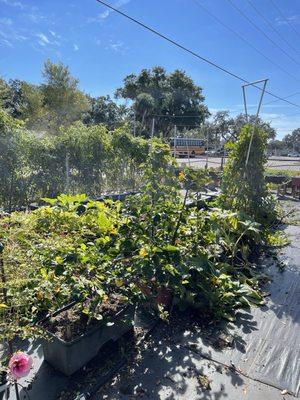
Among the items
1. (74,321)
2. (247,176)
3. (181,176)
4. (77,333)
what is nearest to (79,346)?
(77,333)

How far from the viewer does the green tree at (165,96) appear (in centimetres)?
2709

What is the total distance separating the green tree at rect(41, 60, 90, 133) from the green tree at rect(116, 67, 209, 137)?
281 inches

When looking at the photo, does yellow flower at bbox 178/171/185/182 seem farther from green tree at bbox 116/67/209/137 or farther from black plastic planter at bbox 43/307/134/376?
green tree at bbox 116/67/209/137

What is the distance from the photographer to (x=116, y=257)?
6.32 feet

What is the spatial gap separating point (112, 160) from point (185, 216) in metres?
4.36

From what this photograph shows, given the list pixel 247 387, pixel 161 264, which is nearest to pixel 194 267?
pixel 161 264

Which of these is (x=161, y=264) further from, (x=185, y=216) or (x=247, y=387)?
(x=247, y=387)

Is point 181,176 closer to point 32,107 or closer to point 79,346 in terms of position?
point 79,346

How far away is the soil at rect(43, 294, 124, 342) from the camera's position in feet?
5.64

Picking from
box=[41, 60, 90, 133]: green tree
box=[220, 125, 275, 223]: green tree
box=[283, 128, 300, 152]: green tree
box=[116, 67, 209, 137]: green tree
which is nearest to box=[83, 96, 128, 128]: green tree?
box=[116, 67, 209, 137]: green tree

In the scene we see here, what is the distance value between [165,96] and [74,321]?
2748cm

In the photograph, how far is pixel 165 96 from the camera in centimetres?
2722

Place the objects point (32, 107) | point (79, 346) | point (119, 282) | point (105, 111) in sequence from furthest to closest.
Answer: point (105, 111)
point (32, 107)
point (119, 282)
point (79, 346)

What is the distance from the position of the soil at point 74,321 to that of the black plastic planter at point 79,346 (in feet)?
0.14
